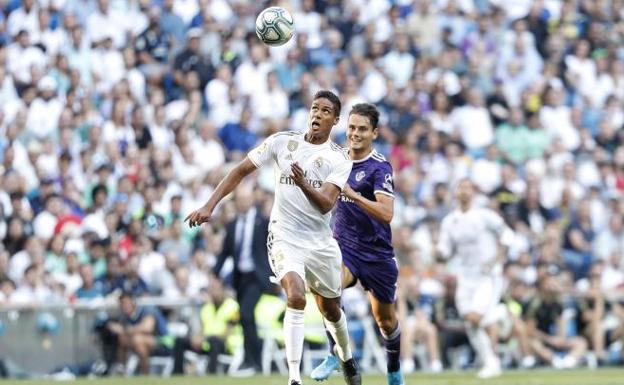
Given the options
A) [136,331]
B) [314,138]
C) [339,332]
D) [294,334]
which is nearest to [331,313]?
[339,332]

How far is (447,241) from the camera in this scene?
19.1 m

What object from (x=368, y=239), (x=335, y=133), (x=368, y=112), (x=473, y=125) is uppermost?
(x=473, y=125)

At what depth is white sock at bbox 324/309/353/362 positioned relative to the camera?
13484 millimetres

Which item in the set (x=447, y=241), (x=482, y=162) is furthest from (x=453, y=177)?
(x=447, y=241)

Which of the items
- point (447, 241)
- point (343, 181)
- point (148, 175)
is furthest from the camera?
point (148, 175)

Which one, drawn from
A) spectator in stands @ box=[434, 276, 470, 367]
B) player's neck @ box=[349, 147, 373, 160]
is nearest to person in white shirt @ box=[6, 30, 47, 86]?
spectator in stands @ box=[434, 276, 470, 367]

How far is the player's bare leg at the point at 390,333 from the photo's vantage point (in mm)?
14195

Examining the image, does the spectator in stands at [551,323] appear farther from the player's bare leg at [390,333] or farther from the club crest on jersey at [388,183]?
the club crest on jersey at [388,183]

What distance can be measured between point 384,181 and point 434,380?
421cm

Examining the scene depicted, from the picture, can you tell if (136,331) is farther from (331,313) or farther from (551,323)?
(331,313)

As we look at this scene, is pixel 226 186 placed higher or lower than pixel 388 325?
higher

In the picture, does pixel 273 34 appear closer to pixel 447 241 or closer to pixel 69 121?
pixel 447 241

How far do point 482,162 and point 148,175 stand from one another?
5.49 metres

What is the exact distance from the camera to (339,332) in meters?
13.5
